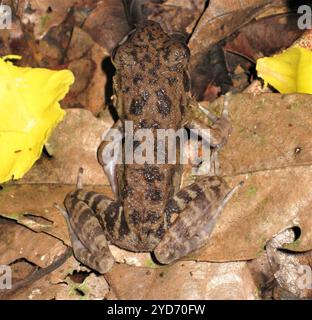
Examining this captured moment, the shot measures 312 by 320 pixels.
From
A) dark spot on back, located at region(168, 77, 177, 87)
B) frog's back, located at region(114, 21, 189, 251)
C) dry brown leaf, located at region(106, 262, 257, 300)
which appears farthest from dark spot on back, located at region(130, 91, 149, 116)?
dry brown leaf, located at region(106, 262, 257, 300)

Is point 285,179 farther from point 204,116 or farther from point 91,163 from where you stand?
point 91,163

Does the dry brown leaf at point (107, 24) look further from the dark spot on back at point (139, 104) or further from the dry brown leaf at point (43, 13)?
the dark spot on back at point (139, 104)

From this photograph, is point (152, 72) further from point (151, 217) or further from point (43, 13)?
point (43, 13)

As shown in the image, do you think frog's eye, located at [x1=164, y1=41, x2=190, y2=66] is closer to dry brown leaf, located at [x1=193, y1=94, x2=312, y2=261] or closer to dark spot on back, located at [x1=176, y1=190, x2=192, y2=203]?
dry brown leaf, located at [x1=193, y1=94, x2=312, y2=261]

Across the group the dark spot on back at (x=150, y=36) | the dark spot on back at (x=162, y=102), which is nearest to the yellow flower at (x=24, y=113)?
the dark spot on back at (x=150, y=36)

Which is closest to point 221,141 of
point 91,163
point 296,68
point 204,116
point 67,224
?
point 204,116

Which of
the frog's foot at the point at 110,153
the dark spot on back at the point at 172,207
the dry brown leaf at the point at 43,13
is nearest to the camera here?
the dark spot on back at the point at 172,207
